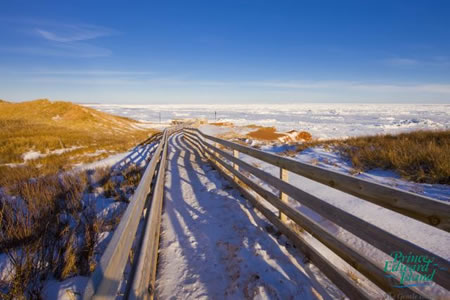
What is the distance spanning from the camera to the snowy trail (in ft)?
7.83

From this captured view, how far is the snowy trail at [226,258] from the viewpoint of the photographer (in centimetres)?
239

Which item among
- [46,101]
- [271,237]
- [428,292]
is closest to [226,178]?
[271,237]

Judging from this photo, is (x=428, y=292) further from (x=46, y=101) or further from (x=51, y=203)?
(x=46, y=101)

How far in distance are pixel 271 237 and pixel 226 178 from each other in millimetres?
3243

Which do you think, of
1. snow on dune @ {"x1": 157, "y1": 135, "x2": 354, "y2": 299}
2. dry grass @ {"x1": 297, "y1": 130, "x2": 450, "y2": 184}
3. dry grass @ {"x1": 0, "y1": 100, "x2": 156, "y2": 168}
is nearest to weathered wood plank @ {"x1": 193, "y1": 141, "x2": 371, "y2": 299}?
snow on dune @ {"x1": 157, "y1": 135, "x2": 354, "y2": 299}

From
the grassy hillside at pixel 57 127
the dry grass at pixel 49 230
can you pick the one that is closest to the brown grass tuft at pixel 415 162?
the dry grass at pixel 49 230

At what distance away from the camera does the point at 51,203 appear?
4.31 meters

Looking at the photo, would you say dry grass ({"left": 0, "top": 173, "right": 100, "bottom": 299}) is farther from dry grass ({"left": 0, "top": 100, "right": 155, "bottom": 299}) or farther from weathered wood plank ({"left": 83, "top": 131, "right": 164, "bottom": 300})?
weathered wood plank ({"left": 83, "top": 131, "right": 164, "bottom": 300})

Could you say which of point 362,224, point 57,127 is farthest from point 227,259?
point 57,127

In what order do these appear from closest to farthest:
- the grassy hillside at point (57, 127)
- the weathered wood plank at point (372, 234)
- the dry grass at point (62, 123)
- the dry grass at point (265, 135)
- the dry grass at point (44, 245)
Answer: the weathered wood plank at point (372, 234), the dry grass at point (44, 245), the grassy hillside at point (57, 127), the dry grass at point (265, 135), the dry grass at point (62, 123)

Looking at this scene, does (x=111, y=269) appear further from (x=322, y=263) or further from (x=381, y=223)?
(x=381, y=223)

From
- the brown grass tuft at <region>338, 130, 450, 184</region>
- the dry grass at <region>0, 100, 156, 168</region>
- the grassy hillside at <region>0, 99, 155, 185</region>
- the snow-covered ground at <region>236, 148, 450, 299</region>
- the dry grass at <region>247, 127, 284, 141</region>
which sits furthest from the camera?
the dry grass at <region>0, 100, 156, 168</region>

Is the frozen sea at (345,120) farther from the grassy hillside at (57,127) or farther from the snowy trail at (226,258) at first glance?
the grassy hillside at (57,127)

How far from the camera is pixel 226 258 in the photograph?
2930 millimetres
